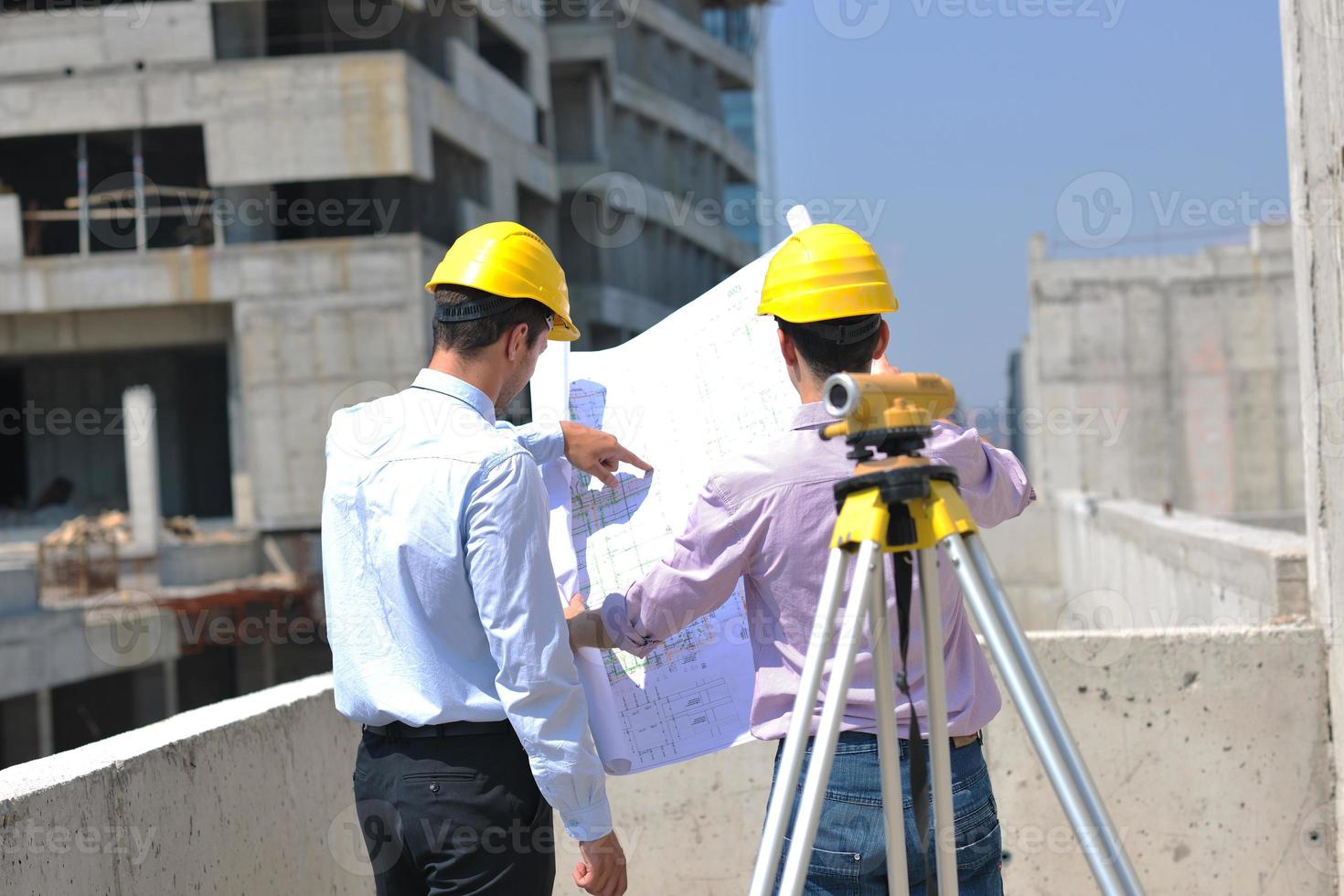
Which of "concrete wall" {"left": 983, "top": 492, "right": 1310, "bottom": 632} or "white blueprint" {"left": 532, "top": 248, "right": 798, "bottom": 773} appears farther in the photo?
"concrete wall" {"left": 983, "top": 492, "right": 1310, "bottom": 632}

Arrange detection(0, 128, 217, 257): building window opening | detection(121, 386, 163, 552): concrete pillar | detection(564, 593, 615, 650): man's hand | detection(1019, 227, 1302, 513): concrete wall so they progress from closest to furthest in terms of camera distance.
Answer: detection(564, 593, 615, 650): man's hand < detection(121, 386, 163, 552): concrete pillar < detection(0, 128, 217, 257): building window opening < detection(1019, 227, 1302, 513): concrete wall

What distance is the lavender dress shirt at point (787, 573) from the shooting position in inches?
105

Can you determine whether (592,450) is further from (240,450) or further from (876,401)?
(240,450)

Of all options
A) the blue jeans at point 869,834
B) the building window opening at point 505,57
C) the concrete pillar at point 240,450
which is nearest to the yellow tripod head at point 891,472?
the blue jeans at point 869,834

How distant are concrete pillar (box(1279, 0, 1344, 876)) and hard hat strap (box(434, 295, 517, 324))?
2829 mm

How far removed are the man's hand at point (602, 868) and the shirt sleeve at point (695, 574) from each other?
1.46 feet

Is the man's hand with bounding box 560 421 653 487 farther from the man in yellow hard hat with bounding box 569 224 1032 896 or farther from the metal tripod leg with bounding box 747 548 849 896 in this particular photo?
the metal tripod leg with bounding box 747 548 849 896

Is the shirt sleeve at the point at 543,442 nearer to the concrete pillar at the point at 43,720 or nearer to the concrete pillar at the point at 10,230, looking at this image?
the concrete pillar at the point at 43,720

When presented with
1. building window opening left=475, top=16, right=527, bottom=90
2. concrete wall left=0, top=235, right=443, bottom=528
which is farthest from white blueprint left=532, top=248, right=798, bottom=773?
building window opening left=475, top=16, right=527, bottom=90

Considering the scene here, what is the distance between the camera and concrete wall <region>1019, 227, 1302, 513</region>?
1205 inches

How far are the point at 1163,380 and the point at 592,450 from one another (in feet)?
98.5

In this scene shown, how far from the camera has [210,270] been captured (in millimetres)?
26109

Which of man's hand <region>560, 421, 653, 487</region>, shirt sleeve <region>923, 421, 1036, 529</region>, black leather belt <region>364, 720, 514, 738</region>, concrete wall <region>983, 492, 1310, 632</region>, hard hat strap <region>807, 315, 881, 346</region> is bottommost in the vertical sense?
concrete wall <region>983, 492, 1310, 632</region>

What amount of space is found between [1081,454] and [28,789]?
3046 cm
